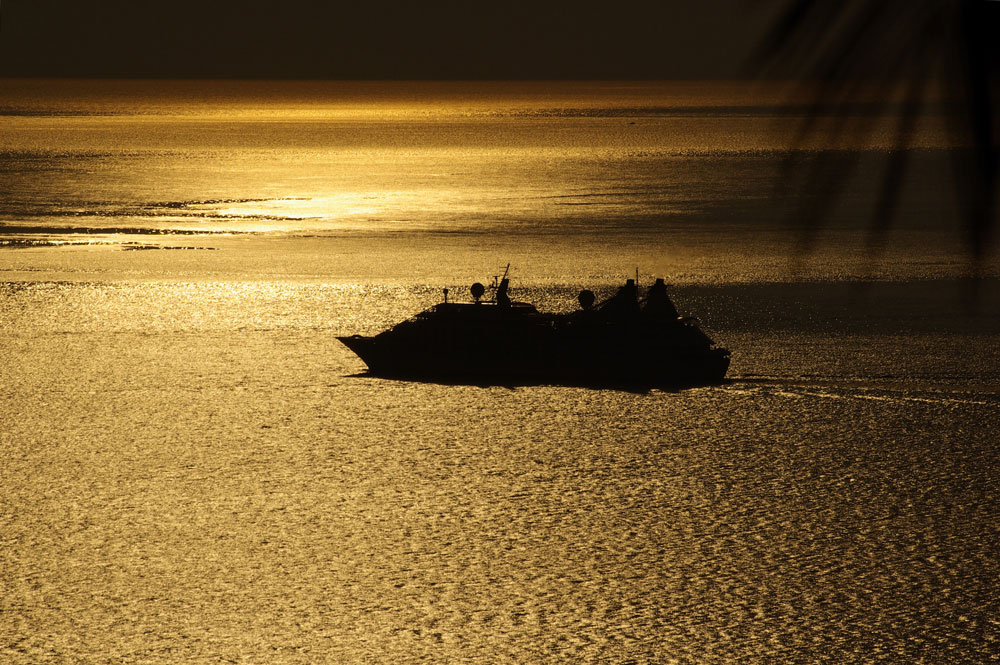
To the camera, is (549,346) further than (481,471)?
Yes

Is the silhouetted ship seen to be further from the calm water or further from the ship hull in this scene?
the calm water

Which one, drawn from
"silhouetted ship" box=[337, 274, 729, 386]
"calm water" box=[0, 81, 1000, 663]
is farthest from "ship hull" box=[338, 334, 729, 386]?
"calm water" box=[0, 81, 1000, 663]

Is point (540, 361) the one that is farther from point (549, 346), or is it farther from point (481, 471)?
point (481, 471)

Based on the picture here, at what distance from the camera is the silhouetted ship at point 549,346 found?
43.2 meters

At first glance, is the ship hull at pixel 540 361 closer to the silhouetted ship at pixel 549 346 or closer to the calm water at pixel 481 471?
the silhouetted ship at pixel 549 346

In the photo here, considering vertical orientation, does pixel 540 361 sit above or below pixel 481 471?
above

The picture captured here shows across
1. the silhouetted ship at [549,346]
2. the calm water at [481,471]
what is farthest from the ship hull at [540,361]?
the calm water at [481,471]

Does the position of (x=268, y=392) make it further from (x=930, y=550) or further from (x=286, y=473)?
(x=930, y=550)

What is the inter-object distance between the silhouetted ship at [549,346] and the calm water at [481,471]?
133 centimetres

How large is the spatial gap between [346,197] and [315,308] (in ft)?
183

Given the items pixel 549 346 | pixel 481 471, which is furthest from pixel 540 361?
pixel 481 471

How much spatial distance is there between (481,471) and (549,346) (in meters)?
10.7

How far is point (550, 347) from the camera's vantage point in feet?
144

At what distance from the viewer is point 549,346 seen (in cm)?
4394
